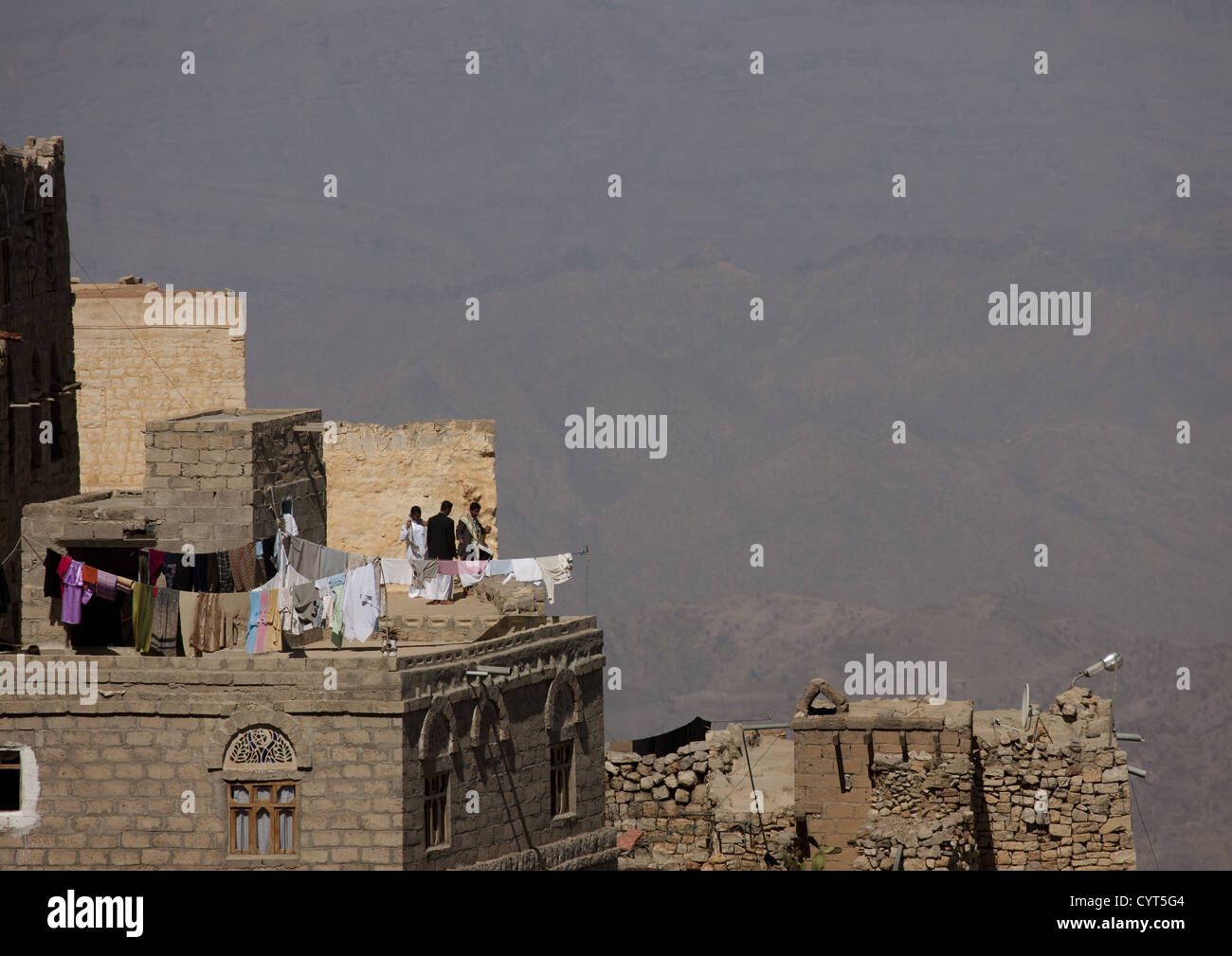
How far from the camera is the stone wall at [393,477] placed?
4597cm

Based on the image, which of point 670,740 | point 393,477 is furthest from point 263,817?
point 670,740

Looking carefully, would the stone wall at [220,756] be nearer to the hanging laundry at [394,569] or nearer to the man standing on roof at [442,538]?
the hanging laundry at [394,569]

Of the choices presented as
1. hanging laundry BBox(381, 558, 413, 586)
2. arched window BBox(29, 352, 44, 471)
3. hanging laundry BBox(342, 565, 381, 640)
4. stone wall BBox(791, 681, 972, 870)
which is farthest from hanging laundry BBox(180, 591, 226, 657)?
arched window BBox(29, 352, 44, 471)

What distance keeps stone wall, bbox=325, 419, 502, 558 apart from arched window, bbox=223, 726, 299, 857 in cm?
1447

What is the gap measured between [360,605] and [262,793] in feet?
12.1

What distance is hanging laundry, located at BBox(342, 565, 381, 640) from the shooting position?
112 feet

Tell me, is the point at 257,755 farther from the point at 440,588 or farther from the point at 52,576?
the point at 440,588

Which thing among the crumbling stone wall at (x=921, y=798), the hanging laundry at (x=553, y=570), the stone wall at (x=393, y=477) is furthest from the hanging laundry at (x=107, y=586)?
the stone wall at (x=393, y=477)

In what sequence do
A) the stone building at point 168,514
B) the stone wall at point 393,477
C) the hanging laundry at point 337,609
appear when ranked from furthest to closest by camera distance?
the stone wall at point 393,477
the stone building at point 168,514
the hanging laundry at point 337,609

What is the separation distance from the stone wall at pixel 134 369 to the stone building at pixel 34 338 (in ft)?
6.67

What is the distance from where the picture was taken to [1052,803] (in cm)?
3912

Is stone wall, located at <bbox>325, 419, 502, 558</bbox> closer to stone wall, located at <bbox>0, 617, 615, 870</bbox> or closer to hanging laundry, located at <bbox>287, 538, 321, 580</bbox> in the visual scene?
hanging laundry, located at <bbox>287, 538, 321, 580</bbox>
